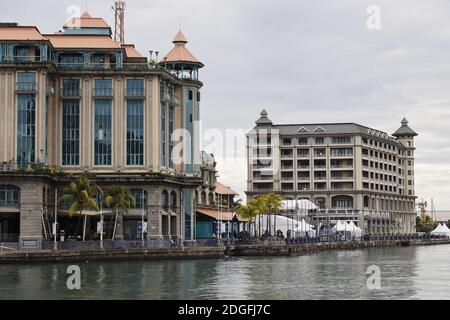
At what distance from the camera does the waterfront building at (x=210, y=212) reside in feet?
509

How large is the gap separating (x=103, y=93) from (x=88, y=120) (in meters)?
4.46

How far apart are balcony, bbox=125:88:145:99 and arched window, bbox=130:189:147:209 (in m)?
13.6

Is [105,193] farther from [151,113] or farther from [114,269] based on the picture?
[114,269]

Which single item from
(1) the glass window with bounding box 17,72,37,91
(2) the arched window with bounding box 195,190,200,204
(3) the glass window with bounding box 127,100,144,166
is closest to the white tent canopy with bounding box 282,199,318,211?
(2) the arched window with bounding box 195,190,200,204

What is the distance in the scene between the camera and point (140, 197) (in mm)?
131875

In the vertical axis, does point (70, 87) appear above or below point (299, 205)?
above

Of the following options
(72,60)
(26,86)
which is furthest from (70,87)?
(26,86)

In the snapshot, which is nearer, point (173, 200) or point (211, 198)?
point (173, 200)

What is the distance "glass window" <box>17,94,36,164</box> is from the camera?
417ft

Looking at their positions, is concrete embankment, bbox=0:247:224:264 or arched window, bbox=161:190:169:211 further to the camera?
arched window, bbox=161:190:169:211

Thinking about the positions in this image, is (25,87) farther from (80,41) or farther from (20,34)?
(80,41)

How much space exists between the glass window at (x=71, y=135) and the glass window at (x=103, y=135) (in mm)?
2628

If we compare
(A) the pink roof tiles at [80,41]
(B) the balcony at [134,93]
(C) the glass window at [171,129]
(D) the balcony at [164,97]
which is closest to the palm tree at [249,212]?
(C) the glass window at [171,129]

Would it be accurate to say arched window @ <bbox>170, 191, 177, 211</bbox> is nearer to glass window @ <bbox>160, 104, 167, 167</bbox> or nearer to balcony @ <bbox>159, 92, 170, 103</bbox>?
glass window @ <bbox>160, 104, 167, 167</bbox>
